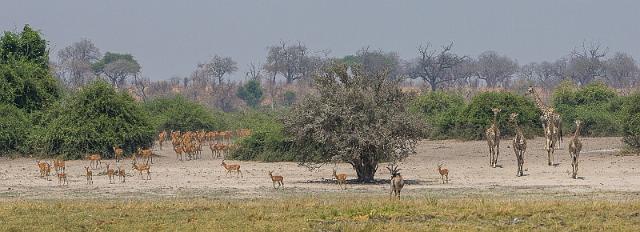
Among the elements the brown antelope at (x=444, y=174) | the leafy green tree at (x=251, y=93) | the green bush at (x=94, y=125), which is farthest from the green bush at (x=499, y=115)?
the leafy green tree at (x=251, y=93)

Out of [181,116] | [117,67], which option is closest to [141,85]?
[117,67]

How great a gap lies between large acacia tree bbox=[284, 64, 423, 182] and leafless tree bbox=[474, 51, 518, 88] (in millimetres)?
109606

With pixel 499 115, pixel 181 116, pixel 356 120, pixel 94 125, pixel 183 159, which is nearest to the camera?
pixel 356 120

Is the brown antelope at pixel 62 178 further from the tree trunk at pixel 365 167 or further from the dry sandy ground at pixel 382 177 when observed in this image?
the tree trunk at pixel 365 167

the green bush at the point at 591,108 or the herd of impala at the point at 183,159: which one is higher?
Answer: the green bush at the point at 591,108

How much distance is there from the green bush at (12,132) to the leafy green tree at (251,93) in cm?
7256

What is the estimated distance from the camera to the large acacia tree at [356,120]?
30.4 meters

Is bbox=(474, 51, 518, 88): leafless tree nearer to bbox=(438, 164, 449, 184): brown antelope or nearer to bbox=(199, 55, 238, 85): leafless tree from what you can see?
bbox=(199, 55, 238, 85): leafless tree

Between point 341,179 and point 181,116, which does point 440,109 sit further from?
point 341,179

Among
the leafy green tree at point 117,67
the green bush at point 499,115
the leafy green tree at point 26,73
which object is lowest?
the green bush at point 499,115

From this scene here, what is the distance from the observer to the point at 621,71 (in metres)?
132

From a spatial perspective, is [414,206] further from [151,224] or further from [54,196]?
[54,196]

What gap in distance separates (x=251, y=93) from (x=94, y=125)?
76061 millimetres

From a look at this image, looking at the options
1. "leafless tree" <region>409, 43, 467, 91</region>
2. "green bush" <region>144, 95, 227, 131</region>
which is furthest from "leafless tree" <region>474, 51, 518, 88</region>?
"green bush" <region>144, 95, 227, 131</region>
